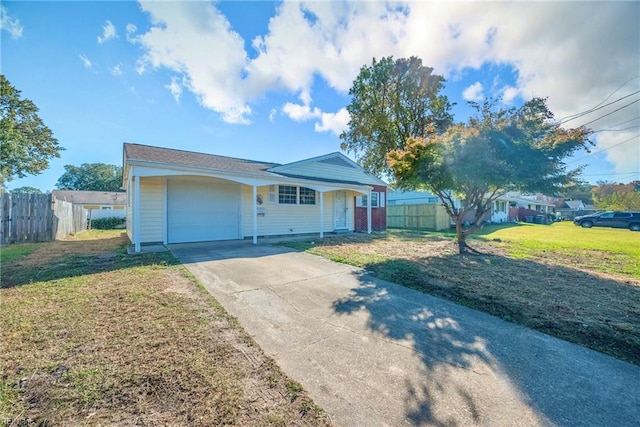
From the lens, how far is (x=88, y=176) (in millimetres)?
49812

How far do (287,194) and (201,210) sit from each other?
157 inches

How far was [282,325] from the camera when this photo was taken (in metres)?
3.41

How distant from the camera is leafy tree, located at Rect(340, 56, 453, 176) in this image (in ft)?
66.6

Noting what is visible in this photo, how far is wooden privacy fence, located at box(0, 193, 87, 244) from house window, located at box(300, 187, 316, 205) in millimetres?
11136

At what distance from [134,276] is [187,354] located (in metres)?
3.78

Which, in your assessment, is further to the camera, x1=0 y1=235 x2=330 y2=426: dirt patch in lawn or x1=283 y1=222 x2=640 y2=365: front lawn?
x1=283 y1=222 x2=640 y2=365: front lawn

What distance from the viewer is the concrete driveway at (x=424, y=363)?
196 centimetres

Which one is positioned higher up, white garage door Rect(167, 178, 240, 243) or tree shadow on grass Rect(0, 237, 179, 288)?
white garage door Rect(167, 178, 240, 243)

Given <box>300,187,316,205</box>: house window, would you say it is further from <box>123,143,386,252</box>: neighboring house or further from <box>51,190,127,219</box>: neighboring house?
<box>51,190,127,219</box>: neighboring house

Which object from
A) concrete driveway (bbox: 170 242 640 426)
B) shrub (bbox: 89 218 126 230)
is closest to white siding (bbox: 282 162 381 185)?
concrete driveway (bbox: 170 242 640 426)

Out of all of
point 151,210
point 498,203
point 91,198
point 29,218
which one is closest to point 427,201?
point 498,203

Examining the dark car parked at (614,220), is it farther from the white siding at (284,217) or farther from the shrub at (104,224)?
the shrub at (104,224)

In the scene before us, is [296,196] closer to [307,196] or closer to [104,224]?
[307,196]

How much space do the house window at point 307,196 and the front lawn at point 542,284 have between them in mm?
4235
